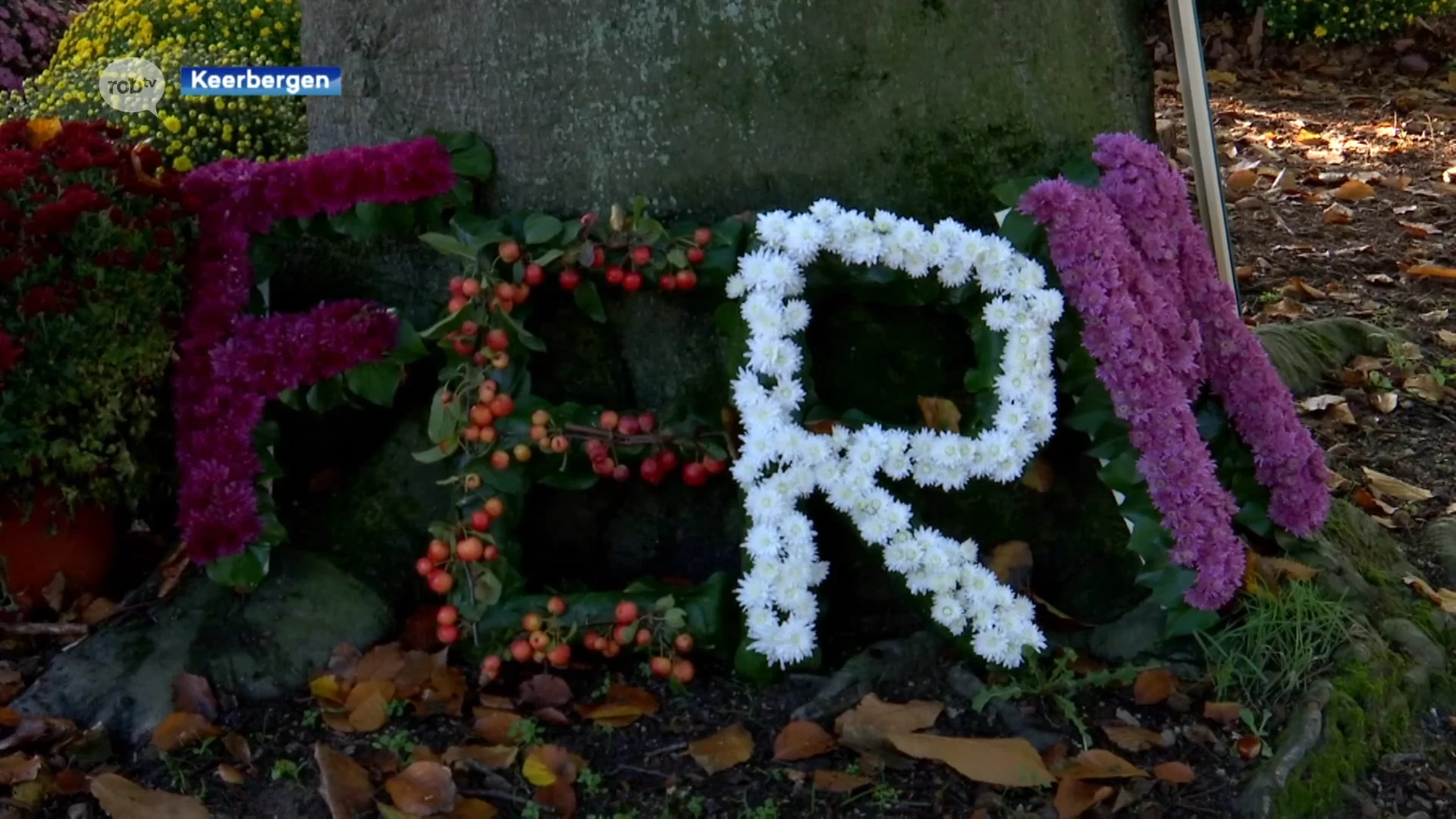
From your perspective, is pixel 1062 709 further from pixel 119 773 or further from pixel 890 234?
pixel 119 773

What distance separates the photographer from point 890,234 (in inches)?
95.1

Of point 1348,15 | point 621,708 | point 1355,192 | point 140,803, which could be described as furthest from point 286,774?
point 1348,15

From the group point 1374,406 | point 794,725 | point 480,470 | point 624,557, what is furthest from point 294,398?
point 1374,406

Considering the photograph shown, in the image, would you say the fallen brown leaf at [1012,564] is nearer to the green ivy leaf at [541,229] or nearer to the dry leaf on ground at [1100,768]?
the dry leaf on ground at [1100,768]

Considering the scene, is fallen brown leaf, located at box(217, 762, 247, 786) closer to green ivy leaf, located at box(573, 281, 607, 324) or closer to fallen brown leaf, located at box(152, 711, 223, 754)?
fallen brown leaf, located at box(152, 711, 223, 754)

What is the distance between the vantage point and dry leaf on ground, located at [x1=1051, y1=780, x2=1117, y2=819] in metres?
2.15

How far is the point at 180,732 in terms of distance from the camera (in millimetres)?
2357

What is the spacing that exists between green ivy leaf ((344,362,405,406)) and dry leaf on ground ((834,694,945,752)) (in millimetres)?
999

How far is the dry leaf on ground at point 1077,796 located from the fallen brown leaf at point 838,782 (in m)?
0.29

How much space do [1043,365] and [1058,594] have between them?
0.49 m

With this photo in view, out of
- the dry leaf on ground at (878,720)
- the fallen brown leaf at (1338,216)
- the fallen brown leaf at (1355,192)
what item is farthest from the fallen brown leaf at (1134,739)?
the fallen brown leaf at (1355,192)

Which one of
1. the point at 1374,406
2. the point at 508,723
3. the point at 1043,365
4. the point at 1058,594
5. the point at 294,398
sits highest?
the point at 294,398

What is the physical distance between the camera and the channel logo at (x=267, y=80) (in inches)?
109

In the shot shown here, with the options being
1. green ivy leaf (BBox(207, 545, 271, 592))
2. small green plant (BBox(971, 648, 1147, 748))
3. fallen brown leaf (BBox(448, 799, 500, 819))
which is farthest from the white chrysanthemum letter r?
green ivy leaf (BBox(207, 545, 271, 592))
